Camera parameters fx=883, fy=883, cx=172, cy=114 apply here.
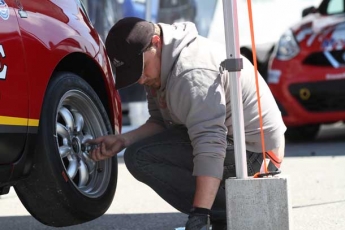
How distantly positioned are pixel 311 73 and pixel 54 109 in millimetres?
4862

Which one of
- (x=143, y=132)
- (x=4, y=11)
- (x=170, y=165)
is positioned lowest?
(x=170, y=165)

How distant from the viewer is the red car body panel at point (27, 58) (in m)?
3.42

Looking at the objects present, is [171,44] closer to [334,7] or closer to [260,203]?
[260,203]

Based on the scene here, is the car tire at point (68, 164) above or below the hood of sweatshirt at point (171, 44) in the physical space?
below

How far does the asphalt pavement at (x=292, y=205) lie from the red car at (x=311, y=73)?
0.92 meters

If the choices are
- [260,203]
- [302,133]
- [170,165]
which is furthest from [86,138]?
[302,133]

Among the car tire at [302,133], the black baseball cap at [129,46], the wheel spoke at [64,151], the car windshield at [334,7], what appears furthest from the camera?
the car windshield at [334,7]

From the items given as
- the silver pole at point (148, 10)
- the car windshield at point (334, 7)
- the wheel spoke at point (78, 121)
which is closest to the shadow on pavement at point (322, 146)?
the car windshield at point (334, 7)

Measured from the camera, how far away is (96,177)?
4219 mm

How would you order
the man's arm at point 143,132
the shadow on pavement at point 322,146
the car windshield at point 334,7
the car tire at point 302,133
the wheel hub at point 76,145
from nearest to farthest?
1. the wheel hub at point 76,145
2. the man's arm at point 143,132
3. the shadow on pavement at point 322,146
4. the car tire at point 302,133
5. the car windshield at point 334,7

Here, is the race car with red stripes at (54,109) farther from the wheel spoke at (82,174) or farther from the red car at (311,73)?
the red car at (311,73)

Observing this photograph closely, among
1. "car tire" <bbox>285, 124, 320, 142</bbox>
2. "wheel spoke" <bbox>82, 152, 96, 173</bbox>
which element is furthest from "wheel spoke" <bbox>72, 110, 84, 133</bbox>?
"car tire" <bbox>285, 124, 320, 142</bbox>

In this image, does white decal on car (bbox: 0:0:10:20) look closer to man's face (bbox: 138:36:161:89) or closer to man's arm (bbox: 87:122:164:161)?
man's face (bbox: 138:36:161:89)

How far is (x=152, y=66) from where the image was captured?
3.73 metres
